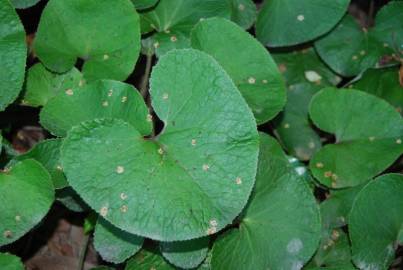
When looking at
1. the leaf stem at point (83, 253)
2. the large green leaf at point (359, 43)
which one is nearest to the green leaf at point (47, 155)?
the leaf stem at point (83, 253)

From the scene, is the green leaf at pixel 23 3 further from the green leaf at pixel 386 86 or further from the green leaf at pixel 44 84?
the green leaf at pixel 386 86

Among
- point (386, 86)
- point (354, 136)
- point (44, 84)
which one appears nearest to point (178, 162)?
point (44, 84)

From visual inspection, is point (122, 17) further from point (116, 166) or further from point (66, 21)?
point (116, 166)

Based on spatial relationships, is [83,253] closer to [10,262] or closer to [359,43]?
[10,262]

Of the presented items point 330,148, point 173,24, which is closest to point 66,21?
point 173,24

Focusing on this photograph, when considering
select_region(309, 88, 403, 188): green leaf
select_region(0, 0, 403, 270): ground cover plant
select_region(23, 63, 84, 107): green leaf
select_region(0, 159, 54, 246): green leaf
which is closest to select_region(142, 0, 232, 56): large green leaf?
select_region(0, 0, 403, 270): ground cover plant
